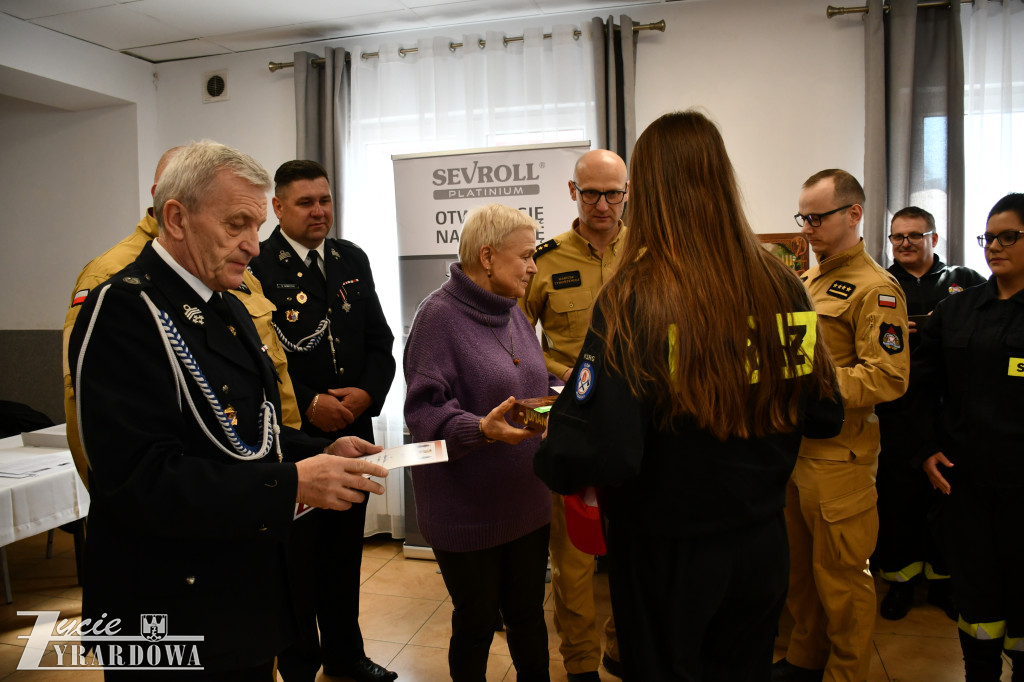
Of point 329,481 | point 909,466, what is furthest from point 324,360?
point 909,466

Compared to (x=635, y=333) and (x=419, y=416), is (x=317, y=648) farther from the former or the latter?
(x=635, y=333)

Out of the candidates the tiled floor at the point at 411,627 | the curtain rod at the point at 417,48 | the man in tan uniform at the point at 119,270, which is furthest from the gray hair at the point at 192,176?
the curtain rod at the point at 417,48

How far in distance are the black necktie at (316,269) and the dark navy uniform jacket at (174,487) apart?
4.35 ft

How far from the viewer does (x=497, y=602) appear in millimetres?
2029

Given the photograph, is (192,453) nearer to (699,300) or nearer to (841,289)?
(699,300)

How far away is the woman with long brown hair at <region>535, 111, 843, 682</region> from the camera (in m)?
1.28

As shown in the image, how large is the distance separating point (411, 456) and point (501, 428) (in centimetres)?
38

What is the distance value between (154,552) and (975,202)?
4.16 m

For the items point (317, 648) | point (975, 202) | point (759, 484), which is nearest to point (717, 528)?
point (759, 484)

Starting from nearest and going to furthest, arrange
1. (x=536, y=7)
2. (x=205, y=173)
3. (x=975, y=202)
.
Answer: (x=205, y=173) → (x=975, y=202) → (x=536, y=7)

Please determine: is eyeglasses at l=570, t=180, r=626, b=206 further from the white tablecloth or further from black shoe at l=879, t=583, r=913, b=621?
the white tablecloth

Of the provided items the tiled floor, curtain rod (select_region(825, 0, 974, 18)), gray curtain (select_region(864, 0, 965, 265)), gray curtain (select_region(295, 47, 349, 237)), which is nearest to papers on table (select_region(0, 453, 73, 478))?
the tiled floor

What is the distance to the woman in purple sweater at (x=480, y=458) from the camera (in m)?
1.94

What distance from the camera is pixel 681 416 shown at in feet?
4.33
